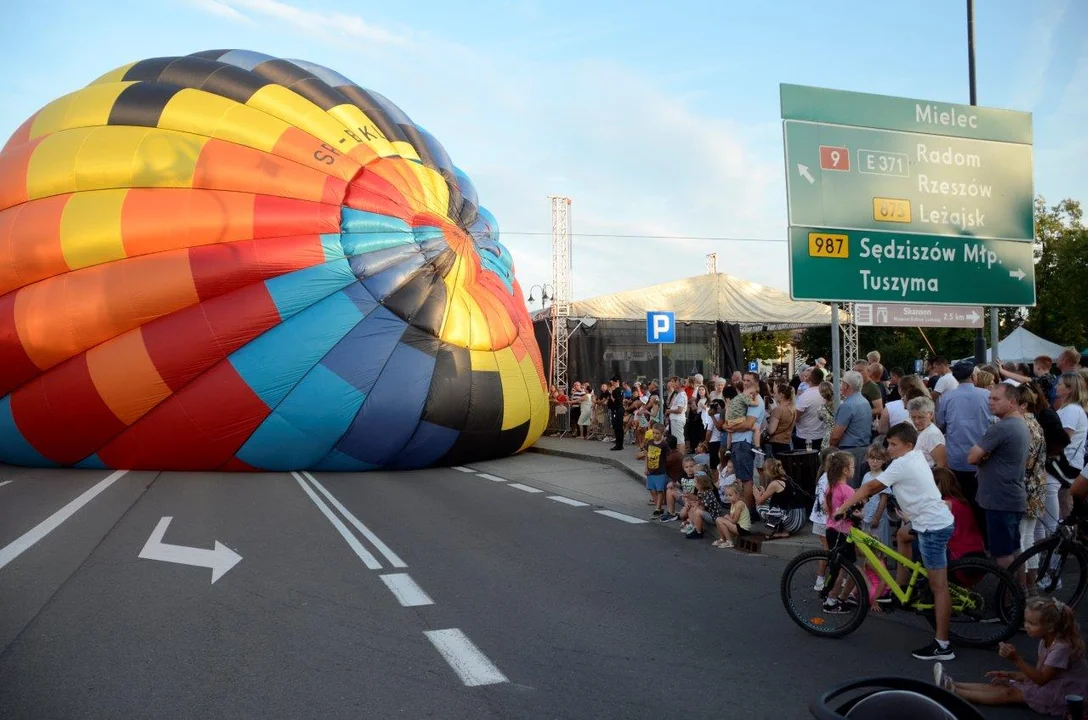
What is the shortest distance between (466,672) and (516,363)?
12740mm

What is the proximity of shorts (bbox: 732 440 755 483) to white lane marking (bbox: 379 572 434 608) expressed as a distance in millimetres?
4451

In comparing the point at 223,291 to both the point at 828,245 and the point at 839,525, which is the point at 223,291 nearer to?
the point at 828,245

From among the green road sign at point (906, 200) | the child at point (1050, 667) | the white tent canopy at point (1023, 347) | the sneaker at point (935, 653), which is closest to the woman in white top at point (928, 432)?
the sneaker at point (935, 653)

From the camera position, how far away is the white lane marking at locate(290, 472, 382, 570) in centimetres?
771

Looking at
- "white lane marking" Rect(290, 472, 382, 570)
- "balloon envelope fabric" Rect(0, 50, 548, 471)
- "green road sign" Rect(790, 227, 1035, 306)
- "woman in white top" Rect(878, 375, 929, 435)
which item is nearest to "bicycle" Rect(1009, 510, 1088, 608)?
"woman in white top" Rect(878, 375, 929, 435)

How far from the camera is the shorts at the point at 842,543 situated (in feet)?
19.1

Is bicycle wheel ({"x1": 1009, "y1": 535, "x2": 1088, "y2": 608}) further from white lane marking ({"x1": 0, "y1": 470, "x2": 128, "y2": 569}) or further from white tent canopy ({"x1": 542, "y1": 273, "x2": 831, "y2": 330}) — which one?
white tent canopy ({"x1": 542, "y1": 273, "x2": 831, "y2": 330})

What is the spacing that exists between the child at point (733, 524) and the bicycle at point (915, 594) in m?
2.78

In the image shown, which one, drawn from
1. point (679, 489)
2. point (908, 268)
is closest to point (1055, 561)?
point (679, 489)

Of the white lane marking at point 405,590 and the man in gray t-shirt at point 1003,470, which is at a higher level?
the man in gray t-shirt at point 1003,470

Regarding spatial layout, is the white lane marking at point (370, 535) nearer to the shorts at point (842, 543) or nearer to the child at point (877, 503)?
the shorts at point (842, 543)

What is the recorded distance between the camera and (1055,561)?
20.3 feet

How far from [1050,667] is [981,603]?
1.47m

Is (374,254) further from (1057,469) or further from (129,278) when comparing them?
(1057,469)
